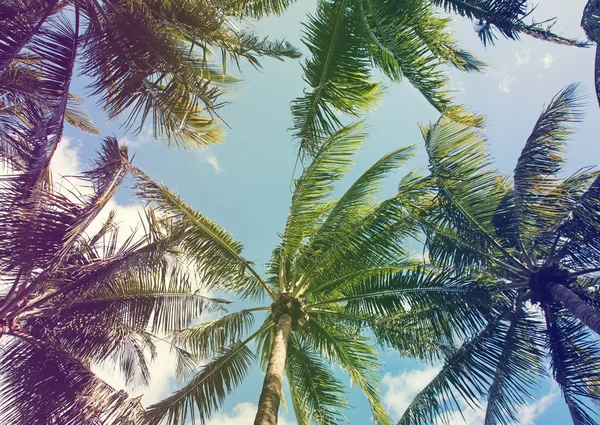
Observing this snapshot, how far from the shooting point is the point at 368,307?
25.6 feet

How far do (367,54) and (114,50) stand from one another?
3.94m

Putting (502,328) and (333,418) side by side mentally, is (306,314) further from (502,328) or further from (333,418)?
(502,328)

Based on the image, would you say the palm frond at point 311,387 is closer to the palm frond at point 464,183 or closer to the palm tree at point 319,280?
the palm tree at point 319,280

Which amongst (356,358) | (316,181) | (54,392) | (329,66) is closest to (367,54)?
(329,66)

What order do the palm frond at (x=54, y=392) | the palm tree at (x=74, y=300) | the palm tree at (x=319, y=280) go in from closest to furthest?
the palm tree at (x=74, y=300) → the palm frond at (x=54, y=392) → the palm tree at (x=319, y=280)

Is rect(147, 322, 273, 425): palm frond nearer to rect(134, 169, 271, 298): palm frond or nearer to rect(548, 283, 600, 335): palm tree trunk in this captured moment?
rect(134, 169, 271, 298): palm frond

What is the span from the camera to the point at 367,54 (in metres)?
7.20

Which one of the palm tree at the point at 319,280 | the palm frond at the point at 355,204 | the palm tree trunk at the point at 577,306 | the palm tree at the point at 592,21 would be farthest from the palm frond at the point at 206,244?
the palm tree at the point at 592,21

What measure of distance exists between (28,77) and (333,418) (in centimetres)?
764

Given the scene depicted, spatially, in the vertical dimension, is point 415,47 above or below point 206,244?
above

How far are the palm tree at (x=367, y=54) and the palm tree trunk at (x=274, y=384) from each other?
3.03 metres

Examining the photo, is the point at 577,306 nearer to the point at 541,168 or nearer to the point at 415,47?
the point at 541,168

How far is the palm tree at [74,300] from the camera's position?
484 centimetres

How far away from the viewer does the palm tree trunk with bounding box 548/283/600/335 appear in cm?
562
